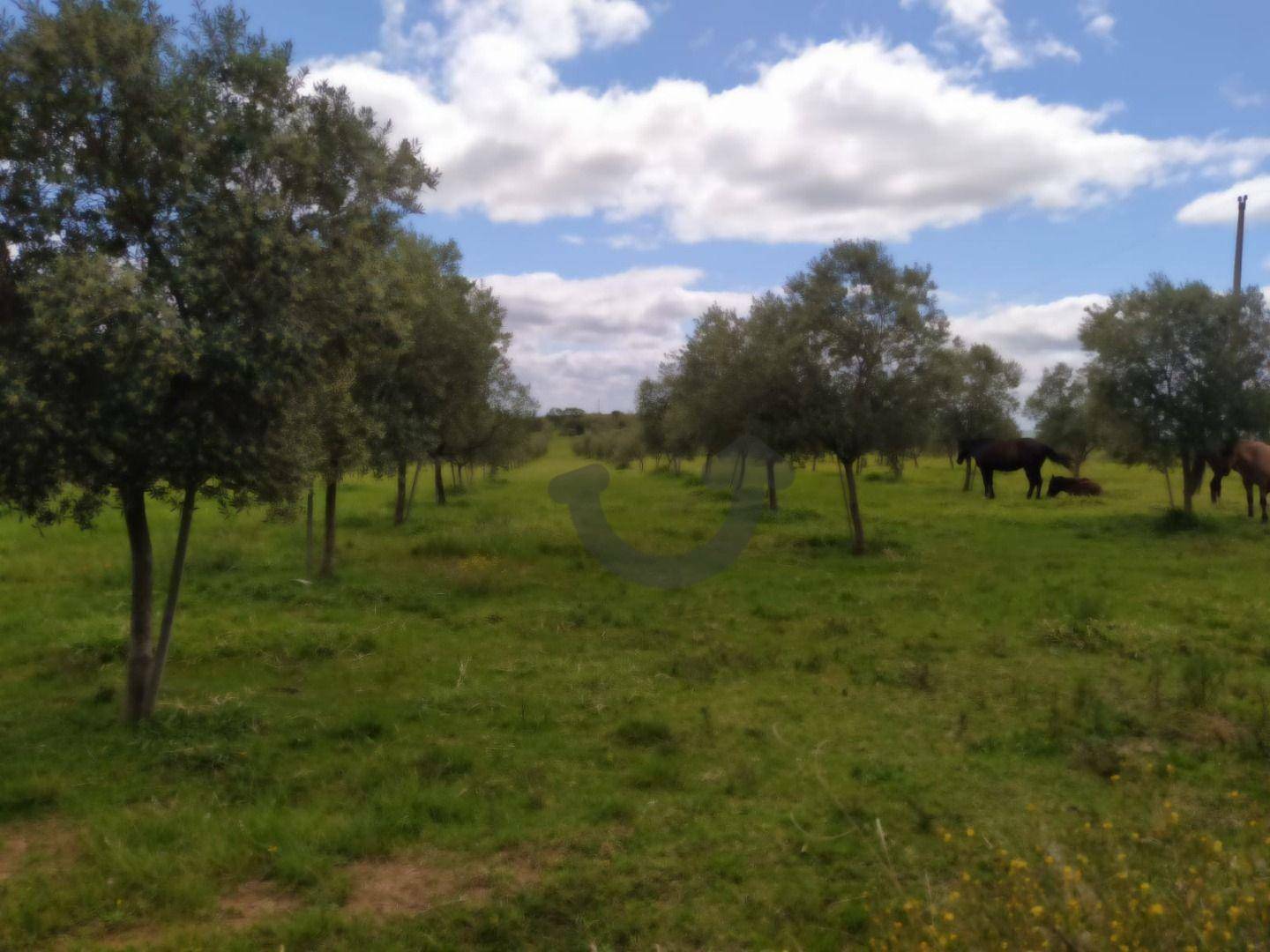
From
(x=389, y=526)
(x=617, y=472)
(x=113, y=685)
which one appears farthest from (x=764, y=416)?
(x=617, y=472)

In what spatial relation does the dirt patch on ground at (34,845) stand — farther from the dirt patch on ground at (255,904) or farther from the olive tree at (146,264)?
the olive tree at (146,264)

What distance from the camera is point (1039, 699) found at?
10.9m

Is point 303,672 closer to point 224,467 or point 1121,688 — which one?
point 224,467

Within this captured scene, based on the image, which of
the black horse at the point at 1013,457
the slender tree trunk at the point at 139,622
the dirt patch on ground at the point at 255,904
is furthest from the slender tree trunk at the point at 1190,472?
the dirt patch on ground at the point at 255,904

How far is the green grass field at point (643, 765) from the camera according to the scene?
239 inches

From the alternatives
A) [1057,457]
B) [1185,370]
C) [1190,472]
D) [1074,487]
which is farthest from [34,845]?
[1057,457]

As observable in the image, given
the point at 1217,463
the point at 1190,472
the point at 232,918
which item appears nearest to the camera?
A: the point at 232,918

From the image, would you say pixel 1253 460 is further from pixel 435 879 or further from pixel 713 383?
pixel 435 879

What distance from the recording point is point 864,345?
73.6 feet

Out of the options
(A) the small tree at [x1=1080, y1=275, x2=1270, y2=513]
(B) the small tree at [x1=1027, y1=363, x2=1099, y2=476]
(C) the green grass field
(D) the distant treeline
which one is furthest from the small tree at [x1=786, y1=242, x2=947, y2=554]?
(B) the small tree at [x1=1027, y1=363, x2=1099, y2=476]

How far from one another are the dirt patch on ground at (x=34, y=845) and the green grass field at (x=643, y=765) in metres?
0.04

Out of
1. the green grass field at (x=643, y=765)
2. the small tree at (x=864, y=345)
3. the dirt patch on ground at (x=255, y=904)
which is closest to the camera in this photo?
the green grass field at (x=643, y=765)

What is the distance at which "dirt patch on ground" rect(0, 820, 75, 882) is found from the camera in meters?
7.05

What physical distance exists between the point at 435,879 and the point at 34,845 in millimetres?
3656
